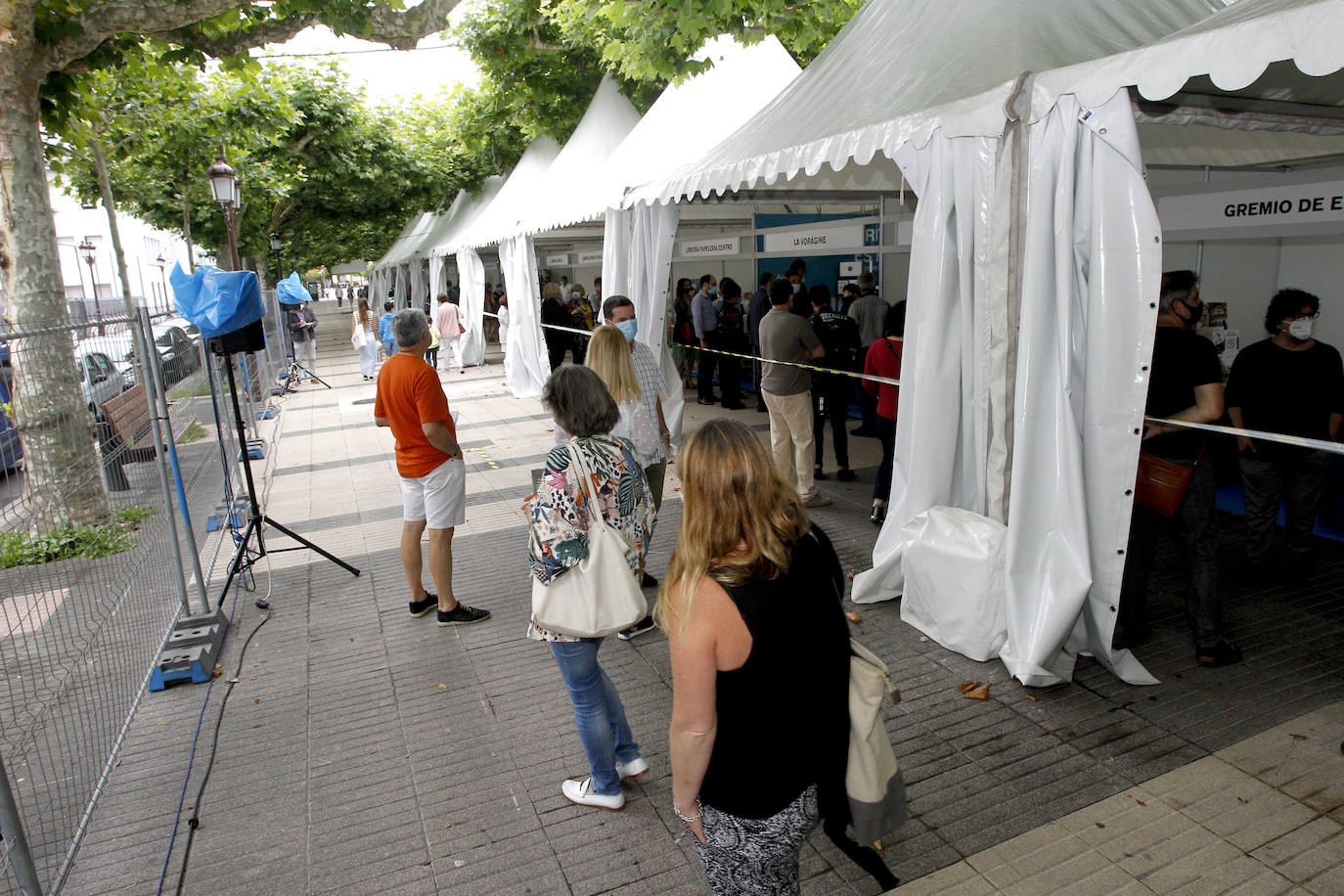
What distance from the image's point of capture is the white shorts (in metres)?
4.81

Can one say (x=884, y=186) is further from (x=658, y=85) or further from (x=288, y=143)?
(x=288, y=143)

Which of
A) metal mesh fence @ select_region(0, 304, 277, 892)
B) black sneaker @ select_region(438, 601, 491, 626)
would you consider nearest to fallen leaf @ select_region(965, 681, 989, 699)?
black sneaker @ select_region(438, 601, 491, 626)

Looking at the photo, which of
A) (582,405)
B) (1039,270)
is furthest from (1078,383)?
(582,405)

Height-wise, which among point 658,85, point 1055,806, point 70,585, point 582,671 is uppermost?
point 658,85

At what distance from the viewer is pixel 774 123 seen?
614cm

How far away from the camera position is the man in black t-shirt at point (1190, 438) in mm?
3900

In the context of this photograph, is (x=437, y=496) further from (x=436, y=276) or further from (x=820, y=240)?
(x=436, y=276)

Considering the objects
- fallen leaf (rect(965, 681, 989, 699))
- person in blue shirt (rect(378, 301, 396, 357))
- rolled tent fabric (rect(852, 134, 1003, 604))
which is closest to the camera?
fallen leaf (rect(965, 681, 989, 699))

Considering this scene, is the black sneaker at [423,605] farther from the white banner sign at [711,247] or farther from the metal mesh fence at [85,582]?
the white banner sign at [711,247]

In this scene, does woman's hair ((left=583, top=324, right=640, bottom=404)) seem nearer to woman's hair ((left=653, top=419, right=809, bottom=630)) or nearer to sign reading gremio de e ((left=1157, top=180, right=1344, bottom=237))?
woman's hair ((left=653, top=419, right=809, bottom=630))

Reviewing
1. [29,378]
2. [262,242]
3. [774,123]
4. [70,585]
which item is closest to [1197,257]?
[774,123]

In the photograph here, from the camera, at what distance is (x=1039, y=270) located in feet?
12.4

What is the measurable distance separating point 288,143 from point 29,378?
59.6ft

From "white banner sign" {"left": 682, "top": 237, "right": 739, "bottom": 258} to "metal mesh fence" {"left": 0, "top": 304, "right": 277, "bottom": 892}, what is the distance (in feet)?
26.0
